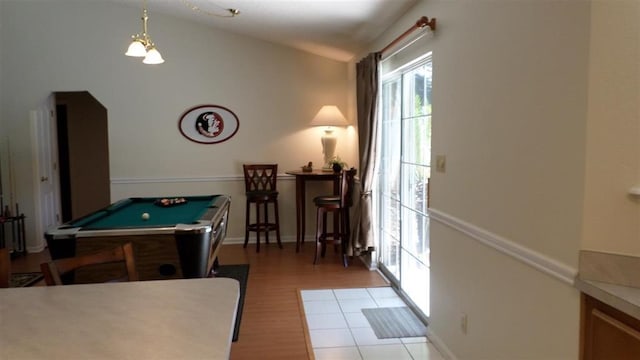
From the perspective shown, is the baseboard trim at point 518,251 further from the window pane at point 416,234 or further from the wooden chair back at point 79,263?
the wooden chair back at point 79,263

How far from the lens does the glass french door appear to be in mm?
3518

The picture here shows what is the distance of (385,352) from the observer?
9.87ft

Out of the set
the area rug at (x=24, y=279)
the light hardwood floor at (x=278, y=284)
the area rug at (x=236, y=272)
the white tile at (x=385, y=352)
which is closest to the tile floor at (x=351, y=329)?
the white tile at (x=385, y=352)

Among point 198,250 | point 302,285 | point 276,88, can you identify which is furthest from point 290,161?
point 198,250

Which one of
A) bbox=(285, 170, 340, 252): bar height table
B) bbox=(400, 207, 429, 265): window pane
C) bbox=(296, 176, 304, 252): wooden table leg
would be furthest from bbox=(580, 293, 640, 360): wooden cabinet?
bbox=(296, 176, 304, 252): wooden table leg

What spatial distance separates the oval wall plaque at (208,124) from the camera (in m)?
6.06

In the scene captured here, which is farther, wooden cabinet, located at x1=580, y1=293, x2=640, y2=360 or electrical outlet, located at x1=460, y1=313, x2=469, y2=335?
electrical outlet, located at x1=460, y1=313, x2=469, y2=335

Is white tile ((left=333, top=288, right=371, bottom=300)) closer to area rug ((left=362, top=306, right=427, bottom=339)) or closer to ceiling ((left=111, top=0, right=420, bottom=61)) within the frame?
area rug ((left=362, top=306, right=427, bottom=339))

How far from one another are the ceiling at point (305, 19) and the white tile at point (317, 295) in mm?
2503

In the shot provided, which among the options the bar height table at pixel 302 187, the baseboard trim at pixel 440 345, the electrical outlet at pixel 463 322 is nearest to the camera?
the electrical outlet at pixel 463 322

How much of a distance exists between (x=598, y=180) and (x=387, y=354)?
1.89 m

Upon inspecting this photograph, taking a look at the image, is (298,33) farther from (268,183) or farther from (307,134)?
(268,183)

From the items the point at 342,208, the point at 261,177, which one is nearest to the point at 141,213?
the point at 342,208

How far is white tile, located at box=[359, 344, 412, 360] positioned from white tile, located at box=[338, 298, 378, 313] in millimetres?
699
